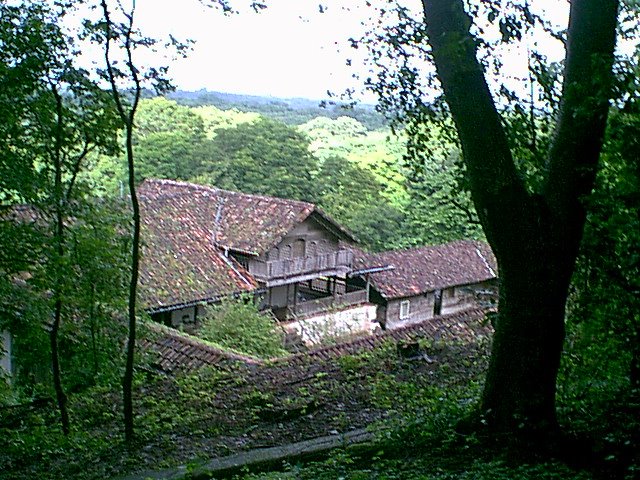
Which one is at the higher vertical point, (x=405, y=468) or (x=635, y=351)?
(x=635, y=351)

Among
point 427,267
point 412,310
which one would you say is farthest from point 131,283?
point 427,267

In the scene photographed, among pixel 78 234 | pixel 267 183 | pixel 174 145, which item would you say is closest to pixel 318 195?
pixel 267 183

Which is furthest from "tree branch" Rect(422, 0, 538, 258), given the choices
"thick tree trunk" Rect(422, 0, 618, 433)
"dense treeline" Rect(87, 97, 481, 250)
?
"dense treeline" Rect(87, 97, 481, 250)

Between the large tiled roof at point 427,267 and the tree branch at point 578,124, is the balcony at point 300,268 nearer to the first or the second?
the large tiled roof at point 427,267

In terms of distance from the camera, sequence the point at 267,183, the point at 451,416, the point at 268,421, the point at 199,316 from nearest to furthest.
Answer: the point at 451,416 < the point at 268,421 < the point at 199,316 < the point at 267,183

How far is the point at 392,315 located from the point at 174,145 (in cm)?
1504

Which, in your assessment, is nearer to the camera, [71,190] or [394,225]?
[71,190]

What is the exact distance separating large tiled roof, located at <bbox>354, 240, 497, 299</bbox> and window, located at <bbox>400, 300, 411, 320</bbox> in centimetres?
71

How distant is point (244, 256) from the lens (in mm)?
26609

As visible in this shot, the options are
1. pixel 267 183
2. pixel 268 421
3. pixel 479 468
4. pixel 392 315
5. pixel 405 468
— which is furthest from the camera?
pixel 267 183

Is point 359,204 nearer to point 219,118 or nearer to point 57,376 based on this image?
point 219,118

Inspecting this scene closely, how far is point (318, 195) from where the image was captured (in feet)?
122

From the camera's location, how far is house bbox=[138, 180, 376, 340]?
73.4ft

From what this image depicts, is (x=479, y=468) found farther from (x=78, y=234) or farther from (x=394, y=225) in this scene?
(x=394, y=225)
